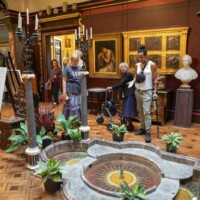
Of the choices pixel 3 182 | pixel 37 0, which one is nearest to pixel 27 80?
pixel 3 182

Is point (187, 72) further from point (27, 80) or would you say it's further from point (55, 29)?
point (55, 29)

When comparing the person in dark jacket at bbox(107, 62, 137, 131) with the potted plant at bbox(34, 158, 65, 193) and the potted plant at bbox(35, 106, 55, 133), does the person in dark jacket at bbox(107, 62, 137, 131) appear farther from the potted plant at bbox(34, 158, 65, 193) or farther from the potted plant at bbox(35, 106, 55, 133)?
the potted plant at bbox(34, 158, 65, 193)

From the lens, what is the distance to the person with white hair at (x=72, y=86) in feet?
13.1

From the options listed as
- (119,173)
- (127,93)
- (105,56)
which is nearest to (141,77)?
(127,93)

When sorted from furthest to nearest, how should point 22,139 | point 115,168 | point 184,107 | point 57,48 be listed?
point 57,48, point 184,107, point 22,139, point 115,168

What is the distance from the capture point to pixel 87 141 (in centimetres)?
379

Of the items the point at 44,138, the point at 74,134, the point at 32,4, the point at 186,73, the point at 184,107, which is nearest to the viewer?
the point at 44,138

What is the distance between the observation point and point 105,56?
6.27 meters

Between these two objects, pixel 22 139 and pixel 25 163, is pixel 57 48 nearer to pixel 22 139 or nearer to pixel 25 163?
pixel 22 139

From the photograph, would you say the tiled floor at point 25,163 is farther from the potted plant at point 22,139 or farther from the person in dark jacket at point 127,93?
the person in dark jacket at point 127,93

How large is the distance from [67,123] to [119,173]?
1.40 m

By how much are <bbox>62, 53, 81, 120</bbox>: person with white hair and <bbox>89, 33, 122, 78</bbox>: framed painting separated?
7.31ft

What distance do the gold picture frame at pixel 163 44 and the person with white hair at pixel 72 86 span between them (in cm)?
227

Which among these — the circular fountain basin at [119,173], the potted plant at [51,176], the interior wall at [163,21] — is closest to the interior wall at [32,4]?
the interior wall at [163,21]
